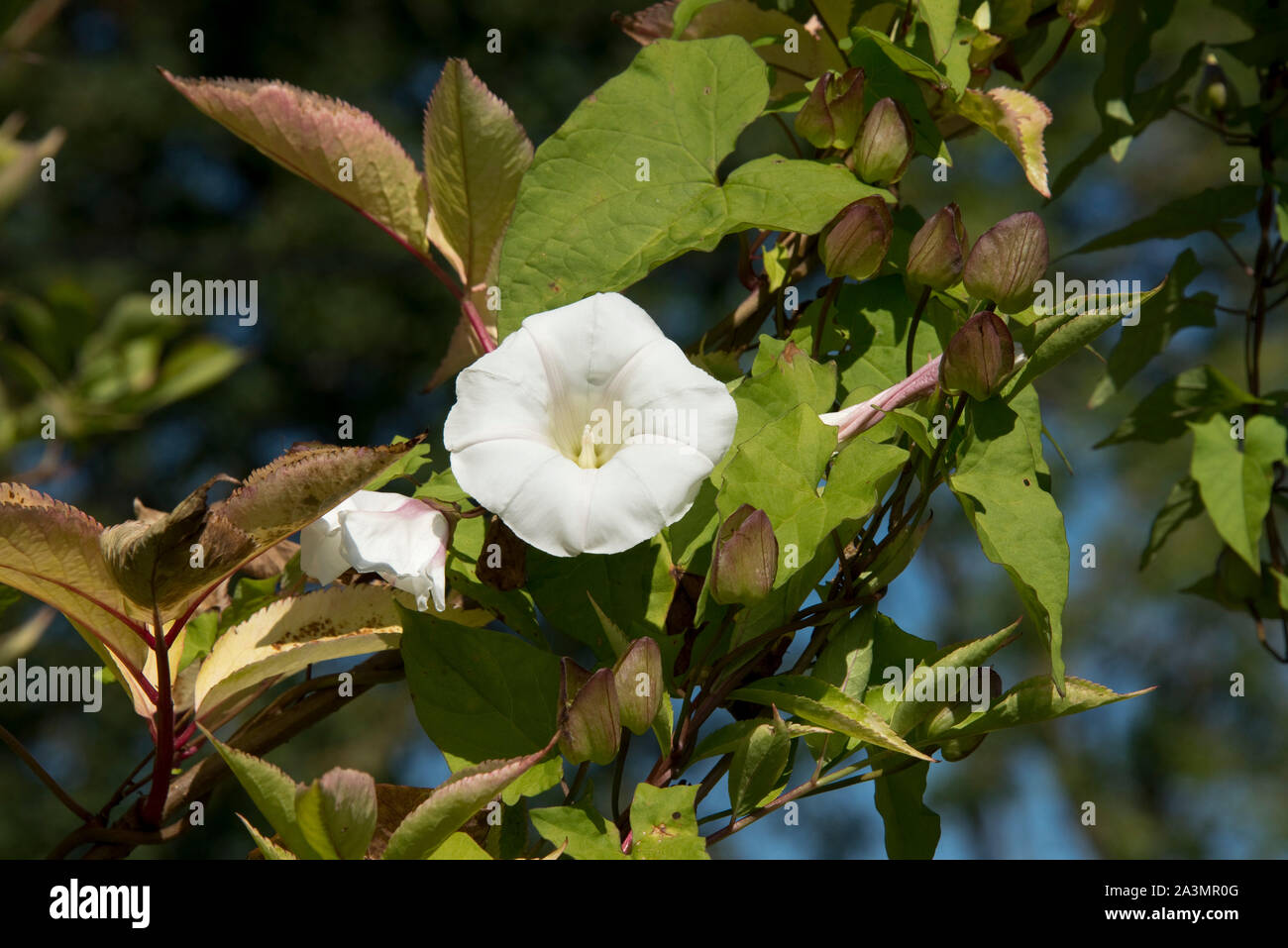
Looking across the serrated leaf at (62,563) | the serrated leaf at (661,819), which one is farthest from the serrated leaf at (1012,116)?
the serrated leaf at (62,563)

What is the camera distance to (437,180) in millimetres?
651

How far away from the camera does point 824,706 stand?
0.49 metres

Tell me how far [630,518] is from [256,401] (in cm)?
644

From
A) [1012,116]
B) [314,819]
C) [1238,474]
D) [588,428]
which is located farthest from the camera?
[1238,474]

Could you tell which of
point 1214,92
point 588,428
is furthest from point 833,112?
point 1214,92

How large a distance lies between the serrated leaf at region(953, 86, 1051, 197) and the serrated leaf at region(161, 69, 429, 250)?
1.08ft

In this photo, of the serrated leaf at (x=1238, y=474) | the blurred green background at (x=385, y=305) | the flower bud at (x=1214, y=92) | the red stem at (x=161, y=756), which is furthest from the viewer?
the blurred green background at (x=385, y=305)

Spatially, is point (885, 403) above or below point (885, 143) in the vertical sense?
below

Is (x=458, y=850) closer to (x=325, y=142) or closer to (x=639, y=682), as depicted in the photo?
(x=639, y=682)

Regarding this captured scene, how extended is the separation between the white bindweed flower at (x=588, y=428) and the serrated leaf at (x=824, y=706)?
0.10 metres

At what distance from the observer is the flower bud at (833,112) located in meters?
0.62

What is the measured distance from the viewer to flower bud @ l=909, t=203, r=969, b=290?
0.56 metres

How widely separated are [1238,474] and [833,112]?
0.57 meters

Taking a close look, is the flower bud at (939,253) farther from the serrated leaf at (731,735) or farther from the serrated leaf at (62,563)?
the serrated leaf at (62,563)
